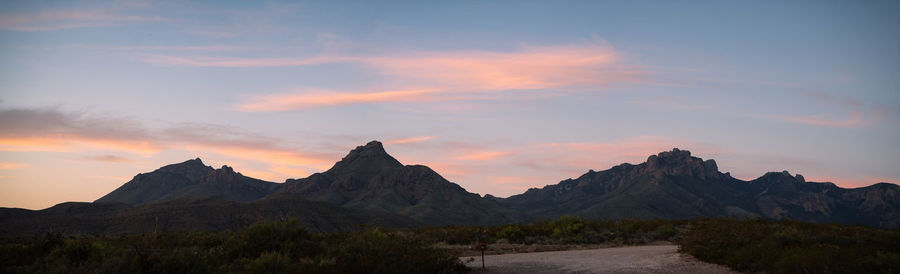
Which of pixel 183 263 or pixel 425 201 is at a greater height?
pixel 425 201

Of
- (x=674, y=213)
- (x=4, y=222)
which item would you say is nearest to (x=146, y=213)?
(x=4, y=222)

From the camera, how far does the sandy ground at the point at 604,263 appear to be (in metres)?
17.0

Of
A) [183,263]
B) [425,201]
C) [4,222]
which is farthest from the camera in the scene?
[425,201]

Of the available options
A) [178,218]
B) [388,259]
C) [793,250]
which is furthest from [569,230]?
[178,218]

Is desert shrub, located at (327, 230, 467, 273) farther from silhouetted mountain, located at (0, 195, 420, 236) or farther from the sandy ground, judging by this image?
silhouetted mountain, located at (0, 195, 420, 236)

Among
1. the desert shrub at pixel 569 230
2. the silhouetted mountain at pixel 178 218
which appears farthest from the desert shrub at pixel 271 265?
the silhouetted mountain at pixel 178 218

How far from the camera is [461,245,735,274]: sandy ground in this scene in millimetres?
17000

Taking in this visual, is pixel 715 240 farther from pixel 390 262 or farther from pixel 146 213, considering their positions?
pixel 146 213

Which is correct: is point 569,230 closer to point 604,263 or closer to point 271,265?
point 604,263

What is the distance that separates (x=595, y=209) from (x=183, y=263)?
18581cm

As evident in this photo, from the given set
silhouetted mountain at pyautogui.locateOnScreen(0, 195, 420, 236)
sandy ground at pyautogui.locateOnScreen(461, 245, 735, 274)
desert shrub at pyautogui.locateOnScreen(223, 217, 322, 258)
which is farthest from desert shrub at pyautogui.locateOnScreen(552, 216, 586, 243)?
silhouetted mountain at pyautogui.locateOnScreen(0, 195, 420, 236)

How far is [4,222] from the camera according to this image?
95.3 m

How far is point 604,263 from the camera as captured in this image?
59.9 feet

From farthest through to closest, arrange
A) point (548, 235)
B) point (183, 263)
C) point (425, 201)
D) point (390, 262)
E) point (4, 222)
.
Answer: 1. point (425, 201)
2. point (4, 222)
3. point (548, 235)
4. point (390, 262)
5. point (183, 263)
